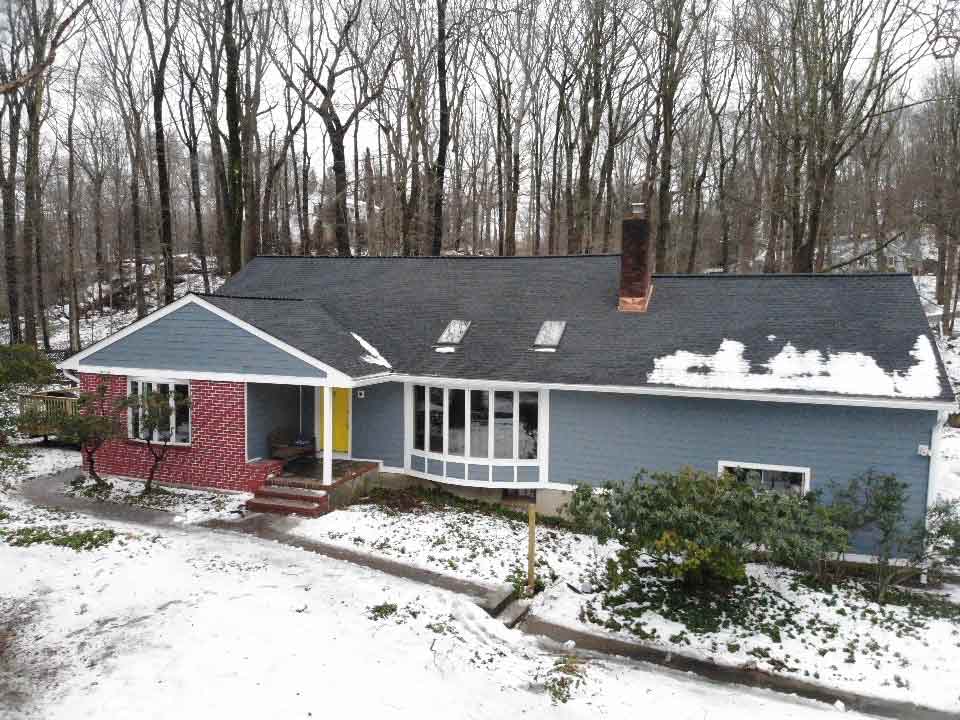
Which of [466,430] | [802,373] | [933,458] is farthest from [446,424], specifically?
[933,458]

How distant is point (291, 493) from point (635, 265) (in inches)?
328

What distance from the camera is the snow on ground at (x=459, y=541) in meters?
10.3

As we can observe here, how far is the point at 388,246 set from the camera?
33.6 m

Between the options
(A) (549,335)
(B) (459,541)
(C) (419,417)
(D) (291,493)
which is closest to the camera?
(B) (459,541)

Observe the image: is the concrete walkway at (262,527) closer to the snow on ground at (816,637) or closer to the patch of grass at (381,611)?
the snow on ground at (816,637)

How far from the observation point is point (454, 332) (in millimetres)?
14461

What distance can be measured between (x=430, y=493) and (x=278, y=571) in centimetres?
487

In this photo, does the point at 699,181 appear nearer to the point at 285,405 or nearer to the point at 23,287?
the point at 285,405

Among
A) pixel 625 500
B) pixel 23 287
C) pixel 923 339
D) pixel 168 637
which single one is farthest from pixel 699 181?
pixel 23 287

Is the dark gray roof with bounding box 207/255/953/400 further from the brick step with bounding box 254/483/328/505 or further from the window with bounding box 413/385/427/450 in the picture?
the brick step with bounding box 254/483/328/505

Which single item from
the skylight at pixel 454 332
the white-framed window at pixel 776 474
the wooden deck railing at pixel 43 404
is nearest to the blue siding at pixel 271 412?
the skylight at pixel 454 332

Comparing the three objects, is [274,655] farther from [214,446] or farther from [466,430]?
[214,446]

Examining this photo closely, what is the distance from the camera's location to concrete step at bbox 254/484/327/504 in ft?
40.4

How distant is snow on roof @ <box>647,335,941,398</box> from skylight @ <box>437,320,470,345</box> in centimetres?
421
